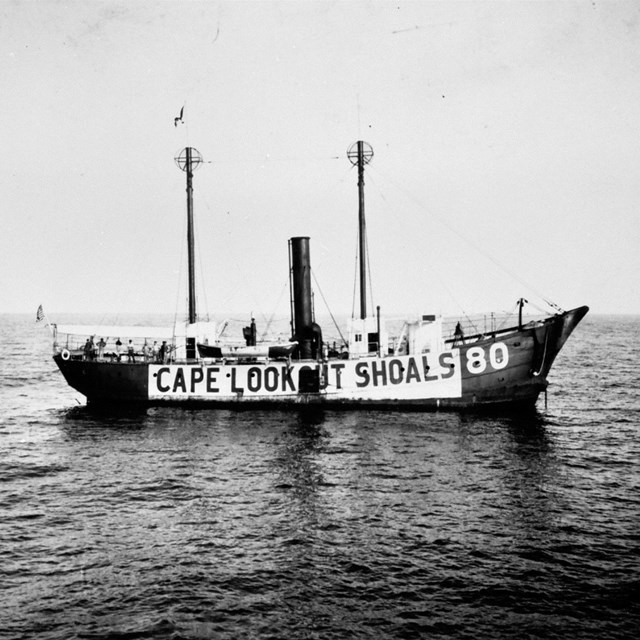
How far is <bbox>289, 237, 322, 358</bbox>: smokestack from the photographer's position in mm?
33875

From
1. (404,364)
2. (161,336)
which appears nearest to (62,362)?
(161,336)

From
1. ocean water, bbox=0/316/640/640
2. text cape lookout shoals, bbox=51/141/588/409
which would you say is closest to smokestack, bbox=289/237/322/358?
text cape lookout shoals, bbox=51/141/588/409

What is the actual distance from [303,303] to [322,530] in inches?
769

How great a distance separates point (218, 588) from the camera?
13.0 metres

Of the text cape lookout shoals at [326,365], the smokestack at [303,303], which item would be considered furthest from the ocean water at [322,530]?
the smokestack at [303,303]

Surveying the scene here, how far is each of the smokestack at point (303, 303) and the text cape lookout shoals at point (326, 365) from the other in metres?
Result: 0.06

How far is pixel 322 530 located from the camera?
52.7ft

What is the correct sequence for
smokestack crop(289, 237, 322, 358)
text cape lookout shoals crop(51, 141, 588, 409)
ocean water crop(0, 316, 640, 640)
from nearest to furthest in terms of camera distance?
1. ocean water crop(0, 316, 640, 640)
2. text cape lookout shoals crop(51, 141, 588, 409)
3. smokestack crop(289, 237, 322, 358)

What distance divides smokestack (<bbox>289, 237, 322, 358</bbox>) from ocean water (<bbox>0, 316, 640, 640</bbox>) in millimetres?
5707

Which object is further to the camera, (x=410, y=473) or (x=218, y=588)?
(x=410, y=473)

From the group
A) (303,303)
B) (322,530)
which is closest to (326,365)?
(303,303)

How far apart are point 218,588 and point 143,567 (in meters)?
2.09

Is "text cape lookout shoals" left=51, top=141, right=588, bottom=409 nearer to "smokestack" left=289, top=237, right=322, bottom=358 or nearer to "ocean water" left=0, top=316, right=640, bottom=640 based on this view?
"smokestack" left=289, top=237, right=322, bottom=358

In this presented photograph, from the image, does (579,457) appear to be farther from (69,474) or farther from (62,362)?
(62,362)
